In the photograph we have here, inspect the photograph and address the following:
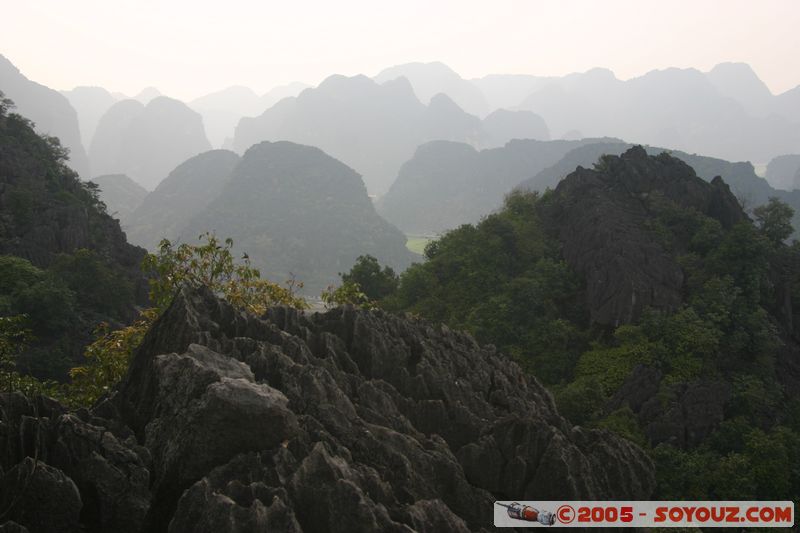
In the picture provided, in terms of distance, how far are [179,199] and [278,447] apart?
150 m

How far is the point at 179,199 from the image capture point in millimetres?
147625

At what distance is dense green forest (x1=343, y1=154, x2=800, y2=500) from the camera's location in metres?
22.5

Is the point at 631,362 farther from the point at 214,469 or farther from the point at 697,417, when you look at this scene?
the point at 214,469

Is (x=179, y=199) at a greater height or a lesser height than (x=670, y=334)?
greater

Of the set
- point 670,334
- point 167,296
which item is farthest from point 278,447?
point 670,334

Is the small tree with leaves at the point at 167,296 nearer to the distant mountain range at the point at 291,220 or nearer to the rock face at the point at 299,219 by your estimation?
the rock face at the point at 299,219

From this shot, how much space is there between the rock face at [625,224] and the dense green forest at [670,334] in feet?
1.90

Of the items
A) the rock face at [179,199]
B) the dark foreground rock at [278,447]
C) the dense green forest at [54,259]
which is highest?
the rock face at [179,199]

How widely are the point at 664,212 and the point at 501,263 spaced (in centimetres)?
1137

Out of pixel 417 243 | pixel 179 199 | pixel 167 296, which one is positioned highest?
pixel 179 199

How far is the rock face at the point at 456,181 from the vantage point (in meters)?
170

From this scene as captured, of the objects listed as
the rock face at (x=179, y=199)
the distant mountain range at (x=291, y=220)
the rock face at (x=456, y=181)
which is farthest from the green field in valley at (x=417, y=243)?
the rock face at (x=179, y=199)

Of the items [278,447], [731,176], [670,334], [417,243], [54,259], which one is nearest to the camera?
[278,447]

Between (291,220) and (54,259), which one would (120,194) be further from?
Answer: (54,259)
